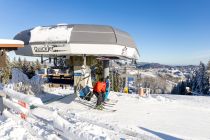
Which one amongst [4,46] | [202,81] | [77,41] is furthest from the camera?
[202,81]

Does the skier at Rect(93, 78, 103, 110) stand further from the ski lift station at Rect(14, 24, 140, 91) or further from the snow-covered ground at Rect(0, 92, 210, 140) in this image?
the ski lift station at Rect(14, 24, 140, 91)

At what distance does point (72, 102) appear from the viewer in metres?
16.7

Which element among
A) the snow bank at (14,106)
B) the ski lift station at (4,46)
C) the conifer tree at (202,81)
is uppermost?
the ski lift station at (4,46)

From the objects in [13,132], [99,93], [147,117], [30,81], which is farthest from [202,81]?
[13,132]

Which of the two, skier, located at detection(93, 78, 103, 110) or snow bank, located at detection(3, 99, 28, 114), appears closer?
snow bank, located at detection(3, 99, 28, 114)

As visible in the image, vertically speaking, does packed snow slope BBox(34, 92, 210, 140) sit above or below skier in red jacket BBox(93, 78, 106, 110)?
below

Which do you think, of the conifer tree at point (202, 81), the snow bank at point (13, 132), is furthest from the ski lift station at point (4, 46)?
the conifer tree at point (202, 81)

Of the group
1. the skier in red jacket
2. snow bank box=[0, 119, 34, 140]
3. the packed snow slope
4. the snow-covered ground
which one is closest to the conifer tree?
the snow-covered ground

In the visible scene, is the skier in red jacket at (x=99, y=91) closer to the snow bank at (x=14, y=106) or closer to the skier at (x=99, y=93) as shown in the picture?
the skier at (x=99, y=93)

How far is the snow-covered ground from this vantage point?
761cm

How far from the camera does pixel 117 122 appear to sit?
1229 centimetres

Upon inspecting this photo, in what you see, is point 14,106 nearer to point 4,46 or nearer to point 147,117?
point 4,46

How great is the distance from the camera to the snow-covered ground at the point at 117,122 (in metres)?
7.61

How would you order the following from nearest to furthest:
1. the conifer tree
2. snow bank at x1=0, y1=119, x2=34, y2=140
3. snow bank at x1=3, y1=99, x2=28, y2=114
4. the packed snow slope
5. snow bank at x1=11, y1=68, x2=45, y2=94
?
snow bank at x1=0, y1=119, x2=34, y2=140 → snow bank at x1=3, y1=99, x2=28, y2=114 → the packed snow slope → snow bank at x1=11, y1=68, x2=45, y2=94 → the conifer tree
